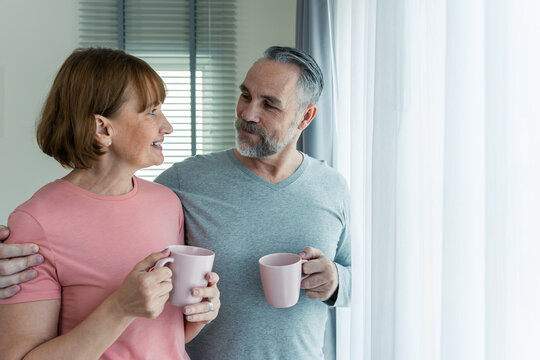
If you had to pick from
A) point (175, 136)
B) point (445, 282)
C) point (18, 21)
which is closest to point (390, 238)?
point (445, 282)

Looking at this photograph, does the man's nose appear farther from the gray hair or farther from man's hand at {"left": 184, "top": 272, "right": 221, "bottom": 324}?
man's hand at {"left": 184, "top": 272, "right": 221, "bottom": 324}

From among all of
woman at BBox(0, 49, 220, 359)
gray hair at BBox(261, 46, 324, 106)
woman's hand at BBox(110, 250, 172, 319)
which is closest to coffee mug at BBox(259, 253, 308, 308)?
woman at BBox(0, 49, 220, 359)

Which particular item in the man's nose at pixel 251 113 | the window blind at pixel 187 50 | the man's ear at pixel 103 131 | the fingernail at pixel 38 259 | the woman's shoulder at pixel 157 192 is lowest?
the fingernail at pixel 38 259

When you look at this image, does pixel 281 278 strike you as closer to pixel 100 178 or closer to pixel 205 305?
pixel 205 305

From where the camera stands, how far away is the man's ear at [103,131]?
3.11 ft

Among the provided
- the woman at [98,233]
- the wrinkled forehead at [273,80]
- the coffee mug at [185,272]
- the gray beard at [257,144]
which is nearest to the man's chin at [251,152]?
the gray beard at [257,144]

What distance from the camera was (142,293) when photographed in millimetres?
814

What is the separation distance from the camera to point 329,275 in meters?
1.17

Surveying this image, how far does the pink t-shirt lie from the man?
0.17 metres

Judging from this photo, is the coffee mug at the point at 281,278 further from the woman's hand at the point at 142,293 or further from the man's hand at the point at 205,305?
the woman's hand at the point at 142,293

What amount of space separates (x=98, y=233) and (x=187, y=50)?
2165 mm

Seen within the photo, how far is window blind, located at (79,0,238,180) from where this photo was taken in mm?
2871

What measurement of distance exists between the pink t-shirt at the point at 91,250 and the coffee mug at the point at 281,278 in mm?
212

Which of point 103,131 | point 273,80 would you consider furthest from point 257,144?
point 103,131
